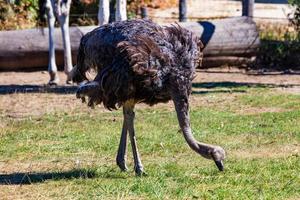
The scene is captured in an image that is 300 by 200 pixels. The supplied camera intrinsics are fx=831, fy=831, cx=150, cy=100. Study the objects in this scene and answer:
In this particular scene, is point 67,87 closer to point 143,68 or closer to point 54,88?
point 54,88

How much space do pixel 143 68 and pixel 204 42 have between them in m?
9.17

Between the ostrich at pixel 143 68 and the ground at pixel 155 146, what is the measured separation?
38 cm

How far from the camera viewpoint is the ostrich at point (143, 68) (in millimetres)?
6408

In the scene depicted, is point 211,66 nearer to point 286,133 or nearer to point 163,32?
point 286,133

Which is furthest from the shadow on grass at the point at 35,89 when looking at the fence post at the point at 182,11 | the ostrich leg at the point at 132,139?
the ostrich leg at the point at 132,139

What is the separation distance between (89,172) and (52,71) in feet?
21.9

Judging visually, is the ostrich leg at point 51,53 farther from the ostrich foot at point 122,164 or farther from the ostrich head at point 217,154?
the ostrich head at point 217,154

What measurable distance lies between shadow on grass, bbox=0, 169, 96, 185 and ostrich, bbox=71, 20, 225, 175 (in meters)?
0.44

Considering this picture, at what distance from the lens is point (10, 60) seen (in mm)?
14867

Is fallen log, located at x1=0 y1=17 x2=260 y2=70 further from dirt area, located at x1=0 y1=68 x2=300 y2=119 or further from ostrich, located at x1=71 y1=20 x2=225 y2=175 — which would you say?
ostrich, located at x1=71 y1=20 x2=225 y2=175

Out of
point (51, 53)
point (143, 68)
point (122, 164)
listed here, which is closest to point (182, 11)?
point (51, 53)

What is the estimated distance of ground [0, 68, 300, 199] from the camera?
6.39 metres

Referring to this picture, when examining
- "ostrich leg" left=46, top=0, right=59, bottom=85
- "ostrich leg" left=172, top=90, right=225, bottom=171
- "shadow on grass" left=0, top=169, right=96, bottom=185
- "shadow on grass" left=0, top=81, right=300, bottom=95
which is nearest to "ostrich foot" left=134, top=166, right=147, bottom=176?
"shadow on grass" left=0, top=169, right=96, bottom=185

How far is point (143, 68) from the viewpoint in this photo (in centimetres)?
639
